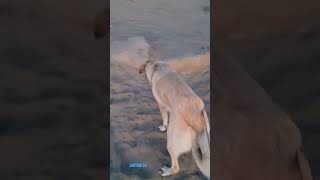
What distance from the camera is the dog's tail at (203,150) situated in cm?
382

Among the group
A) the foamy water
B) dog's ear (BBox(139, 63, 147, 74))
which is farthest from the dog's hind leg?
the foamy water

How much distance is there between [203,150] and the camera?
3830mm

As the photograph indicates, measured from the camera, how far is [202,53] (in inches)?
152

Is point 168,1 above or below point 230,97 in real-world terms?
above

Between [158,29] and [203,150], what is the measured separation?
86 centimetres

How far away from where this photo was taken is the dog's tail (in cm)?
382

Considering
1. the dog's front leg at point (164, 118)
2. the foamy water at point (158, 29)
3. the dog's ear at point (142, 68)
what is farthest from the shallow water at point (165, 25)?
the dog's front leg at point (164, 118)
